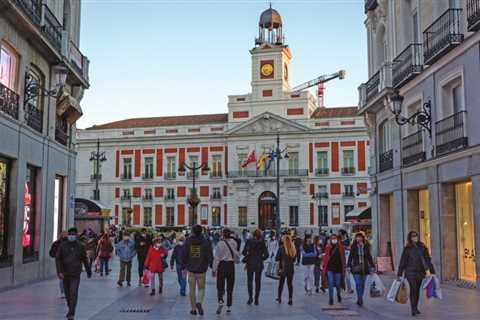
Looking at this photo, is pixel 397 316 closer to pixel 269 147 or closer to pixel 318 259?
pixel 318 259

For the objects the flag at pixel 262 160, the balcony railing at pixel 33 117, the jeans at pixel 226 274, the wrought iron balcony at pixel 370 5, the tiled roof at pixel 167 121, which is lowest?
the jeans at pixel 226 274

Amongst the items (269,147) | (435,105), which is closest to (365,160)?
(269,147)

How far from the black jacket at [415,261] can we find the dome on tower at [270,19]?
60.8 metres

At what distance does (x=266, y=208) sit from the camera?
2660 inches

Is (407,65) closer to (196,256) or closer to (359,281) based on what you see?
(359,281)

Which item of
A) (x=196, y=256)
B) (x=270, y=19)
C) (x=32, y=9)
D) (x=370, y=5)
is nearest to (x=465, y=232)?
(x=196, y=256)

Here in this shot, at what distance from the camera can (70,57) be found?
21312 mm

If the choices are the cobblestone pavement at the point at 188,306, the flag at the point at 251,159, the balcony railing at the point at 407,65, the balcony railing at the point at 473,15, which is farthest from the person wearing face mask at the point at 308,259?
the flag at the point at 251,159

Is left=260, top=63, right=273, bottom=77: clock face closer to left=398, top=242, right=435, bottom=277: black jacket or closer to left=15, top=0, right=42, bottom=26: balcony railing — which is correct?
left=15, top=0, right=42, bottom=26: balcony railing

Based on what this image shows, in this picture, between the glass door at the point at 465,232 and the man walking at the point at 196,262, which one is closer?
the man walking at the point at 196,262

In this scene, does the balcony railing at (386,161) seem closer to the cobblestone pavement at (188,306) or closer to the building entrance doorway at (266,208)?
the cobblestone pavement at (188,306)

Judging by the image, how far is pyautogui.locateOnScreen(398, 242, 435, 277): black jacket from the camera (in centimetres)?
1177

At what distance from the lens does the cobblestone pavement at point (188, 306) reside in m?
11.6

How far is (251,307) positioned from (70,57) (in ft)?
40.3
